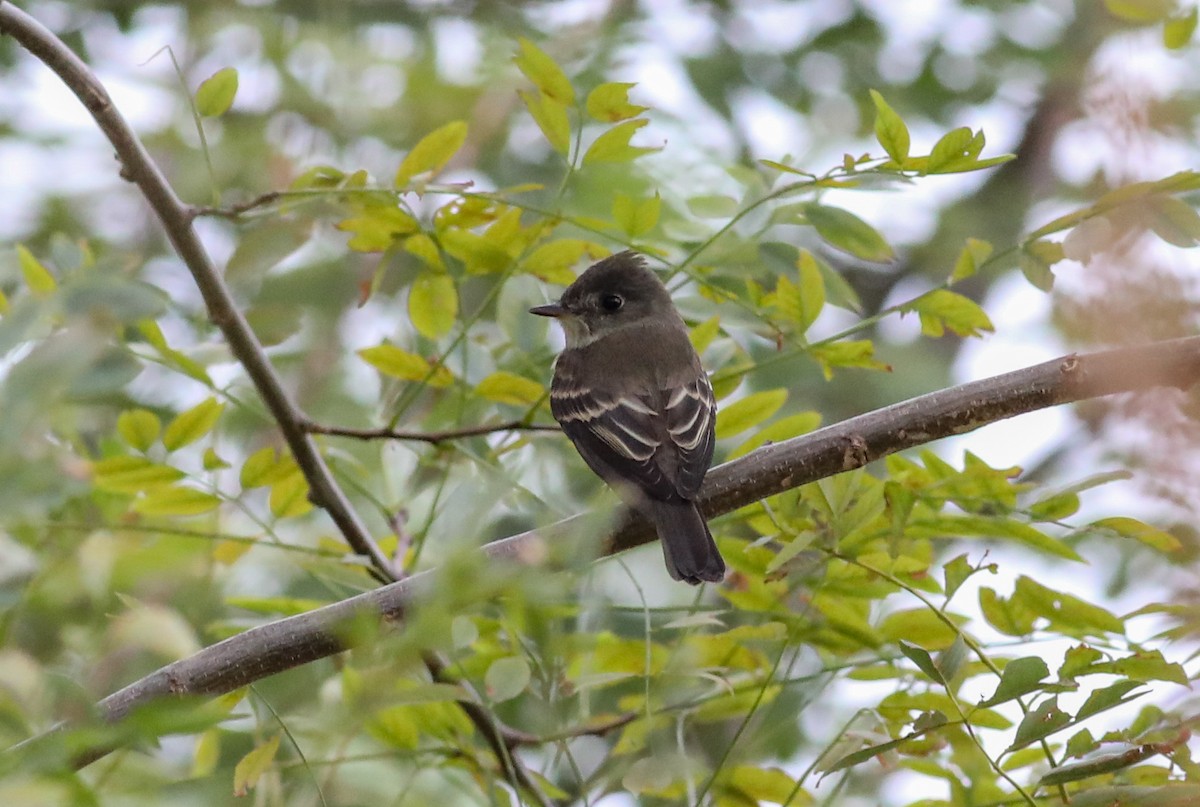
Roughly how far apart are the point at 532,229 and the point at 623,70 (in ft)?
7.71

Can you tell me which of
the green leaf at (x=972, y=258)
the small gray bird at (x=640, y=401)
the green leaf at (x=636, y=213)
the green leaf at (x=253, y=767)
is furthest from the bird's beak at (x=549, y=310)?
the green leaf at (x=253, y=767)

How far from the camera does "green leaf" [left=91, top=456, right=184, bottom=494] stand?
2.64 metres

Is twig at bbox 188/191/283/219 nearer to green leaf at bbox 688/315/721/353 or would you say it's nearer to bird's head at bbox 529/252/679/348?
green leaf at bbox 688/315/721/353

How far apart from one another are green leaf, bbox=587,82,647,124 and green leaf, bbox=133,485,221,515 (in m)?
1.12

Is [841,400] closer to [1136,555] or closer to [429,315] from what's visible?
[1136,555]

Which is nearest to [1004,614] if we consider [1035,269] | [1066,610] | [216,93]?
[1066,610]

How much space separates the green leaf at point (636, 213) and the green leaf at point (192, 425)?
0.91 metres

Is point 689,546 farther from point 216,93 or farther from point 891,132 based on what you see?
point 216,93

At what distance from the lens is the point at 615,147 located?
8.55ft

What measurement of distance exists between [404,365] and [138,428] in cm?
56

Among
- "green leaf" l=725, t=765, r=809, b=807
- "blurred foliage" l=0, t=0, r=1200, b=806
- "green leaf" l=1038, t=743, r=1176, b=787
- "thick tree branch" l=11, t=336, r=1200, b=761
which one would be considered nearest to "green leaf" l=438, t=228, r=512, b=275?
"blurred foliage" l=0, t=0, r=1200, b=806

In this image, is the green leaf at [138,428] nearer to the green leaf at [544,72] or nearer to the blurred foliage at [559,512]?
the blurred foliage at [559,512]

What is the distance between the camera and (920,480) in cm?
248

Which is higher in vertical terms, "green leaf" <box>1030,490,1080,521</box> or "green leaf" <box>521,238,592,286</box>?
"green leaf" <box>521,238,592,286</box>
